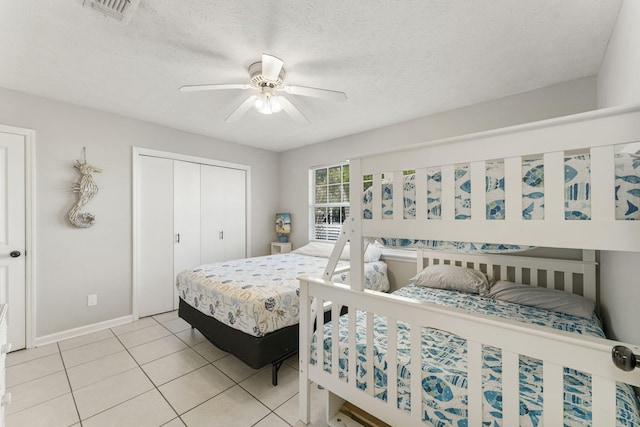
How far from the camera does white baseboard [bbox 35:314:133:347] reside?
264 centimetres

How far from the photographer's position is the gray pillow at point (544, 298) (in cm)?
196

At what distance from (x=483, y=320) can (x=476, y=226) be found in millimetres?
357

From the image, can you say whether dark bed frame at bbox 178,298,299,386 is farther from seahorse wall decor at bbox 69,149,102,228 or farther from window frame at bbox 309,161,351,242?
window frame at bbox 309,161,351,242

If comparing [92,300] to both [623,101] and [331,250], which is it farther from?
[623,101]

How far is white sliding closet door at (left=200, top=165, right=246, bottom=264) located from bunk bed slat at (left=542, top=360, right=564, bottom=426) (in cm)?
394

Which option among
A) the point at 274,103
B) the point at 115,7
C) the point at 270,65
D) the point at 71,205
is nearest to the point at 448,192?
the point at 270,65

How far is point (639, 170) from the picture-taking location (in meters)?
0.81

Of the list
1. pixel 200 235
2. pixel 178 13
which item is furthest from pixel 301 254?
pixel 178 13

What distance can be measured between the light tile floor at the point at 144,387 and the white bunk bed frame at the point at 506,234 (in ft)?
2.29

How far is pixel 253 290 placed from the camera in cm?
218

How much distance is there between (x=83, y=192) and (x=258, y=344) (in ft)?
8.49

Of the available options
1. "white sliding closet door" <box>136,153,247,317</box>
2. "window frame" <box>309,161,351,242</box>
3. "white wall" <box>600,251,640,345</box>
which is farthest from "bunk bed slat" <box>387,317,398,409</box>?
"white sliding closet door" <box>136,153,247,317</box>

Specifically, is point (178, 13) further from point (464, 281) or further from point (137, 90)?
point (464, 281)

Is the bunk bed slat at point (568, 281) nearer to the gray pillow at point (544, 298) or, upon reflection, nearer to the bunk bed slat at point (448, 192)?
the gray pillow at point (544, 298)
